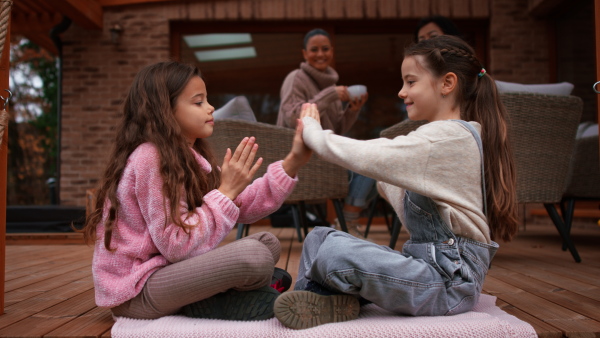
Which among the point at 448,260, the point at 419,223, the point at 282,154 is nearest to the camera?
the point at 448,260

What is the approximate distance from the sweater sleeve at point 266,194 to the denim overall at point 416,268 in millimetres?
194

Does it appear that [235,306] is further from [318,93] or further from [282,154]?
[318,93]

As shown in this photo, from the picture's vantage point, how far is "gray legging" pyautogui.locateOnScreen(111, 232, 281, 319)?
1.44m

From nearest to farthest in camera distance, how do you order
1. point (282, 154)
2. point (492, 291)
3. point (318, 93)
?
point (492, 291)
point (282, 154)
point (318, 93)

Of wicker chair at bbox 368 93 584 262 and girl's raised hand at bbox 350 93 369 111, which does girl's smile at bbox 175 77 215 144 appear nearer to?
wicker chair at bbox 368 93 584 262

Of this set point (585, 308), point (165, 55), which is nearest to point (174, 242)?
point (585, 308)

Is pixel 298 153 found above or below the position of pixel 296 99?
below

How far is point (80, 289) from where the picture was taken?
A: 83.7 inches

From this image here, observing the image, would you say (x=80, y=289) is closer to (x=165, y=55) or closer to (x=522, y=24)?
(x=165, y=55)

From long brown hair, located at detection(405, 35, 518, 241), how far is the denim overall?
0.13 metres

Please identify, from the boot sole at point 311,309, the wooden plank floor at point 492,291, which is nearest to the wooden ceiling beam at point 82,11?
the wooden plank floor at point 492,291

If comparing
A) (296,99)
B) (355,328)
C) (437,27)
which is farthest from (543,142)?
(355,328)

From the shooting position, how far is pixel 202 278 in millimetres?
1443

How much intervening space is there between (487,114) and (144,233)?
1036 millimetres
